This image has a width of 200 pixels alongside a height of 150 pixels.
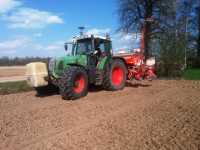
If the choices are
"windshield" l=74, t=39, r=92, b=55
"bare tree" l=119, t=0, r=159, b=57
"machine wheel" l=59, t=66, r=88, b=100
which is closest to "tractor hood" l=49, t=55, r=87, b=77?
"machine wheel" l=59, t=66, r=88, b=100

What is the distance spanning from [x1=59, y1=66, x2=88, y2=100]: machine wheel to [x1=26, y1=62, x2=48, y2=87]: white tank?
1.03 meters

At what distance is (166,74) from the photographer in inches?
769

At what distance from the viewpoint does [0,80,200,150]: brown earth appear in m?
5.86

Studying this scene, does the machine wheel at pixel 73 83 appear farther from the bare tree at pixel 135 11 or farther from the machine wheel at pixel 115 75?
the bare tree at pixel 135 11

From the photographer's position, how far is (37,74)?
10961 millimetres

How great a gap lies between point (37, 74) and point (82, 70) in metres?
1.56

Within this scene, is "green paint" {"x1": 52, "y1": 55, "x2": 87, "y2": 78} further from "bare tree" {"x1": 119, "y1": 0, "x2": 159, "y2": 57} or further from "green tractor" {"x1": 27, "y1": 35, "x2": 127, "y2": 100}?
"bare tree" {"x1": 119, "y1": 0, "x2": 159, "y2": 57}

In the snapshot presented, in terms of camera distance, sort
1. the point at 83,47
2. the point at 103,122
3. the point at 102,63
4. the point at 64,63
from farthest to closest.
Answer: the point at 83,47
the point at 102,63
the point at 64,63
the point at 103,122

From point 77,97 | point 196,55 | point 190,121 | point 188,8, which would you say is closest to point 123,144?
point 190,121

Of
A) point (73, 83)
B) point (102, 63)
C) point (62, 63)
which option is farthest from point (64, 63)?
point (102, 63)

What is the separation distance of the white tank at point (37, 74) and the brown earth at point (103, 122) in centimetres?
61

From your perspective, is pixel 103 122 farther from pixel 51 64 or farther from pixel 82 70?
pixel 51 64

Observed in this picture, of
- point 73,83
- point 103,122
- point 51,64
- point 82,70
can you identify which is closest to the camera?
point 103,122

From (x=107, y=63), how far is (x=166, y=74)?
838 centimetres
